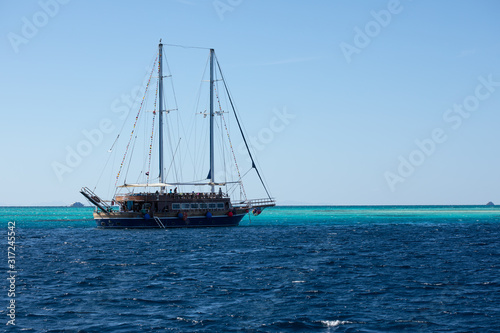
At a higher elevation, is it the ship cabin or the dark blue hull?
the ship cabin

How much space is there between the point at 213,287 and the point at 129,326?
8571 mm

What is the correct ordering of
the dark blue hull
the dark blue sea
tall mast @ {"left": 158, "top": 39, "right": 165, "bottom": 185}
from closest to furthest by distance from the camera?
1. the dark blue sea
2. the dark blue hull
3. tall mast @ {"left": 158, "top": 39, "right": 165, "bottom": 185}

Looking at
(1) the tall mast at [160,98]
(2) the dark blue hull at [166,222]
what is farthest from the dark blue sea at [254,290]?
(1) the tall mast at [160,98]

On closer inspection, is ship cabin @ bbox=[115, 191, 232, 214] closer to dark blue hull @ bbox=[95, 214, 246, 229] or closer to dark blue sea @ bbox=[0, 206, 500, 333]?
dark blue hull @ bbox=[95, 214, 246, 229]

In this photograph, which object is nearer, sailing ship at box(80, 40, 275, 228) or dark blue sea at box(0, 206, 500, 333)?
dark blue sea at box(0, 206, 500, 333)

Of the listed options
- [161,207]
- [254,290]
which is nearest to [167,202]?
[161,207]

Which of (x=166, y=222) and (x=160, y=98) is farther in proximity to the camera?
(x=160, y=98)

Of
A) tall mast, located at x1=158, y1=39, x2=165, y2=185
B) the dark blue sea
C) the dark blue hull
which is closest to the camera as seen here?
the dark blue sea

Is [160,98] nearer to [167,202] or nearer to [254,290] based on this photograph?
[167,202]

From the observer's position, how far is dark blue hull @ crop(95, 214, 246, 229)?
77.4m

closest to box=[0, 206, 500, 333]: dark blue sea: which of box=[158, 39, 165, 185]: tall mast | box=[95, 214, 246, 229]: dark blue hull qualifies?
box=[95, 214, 246, 229]: dark blue hull

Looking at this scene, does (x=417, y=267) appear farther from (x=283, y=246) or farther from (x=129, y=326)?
(x=129, y=326)

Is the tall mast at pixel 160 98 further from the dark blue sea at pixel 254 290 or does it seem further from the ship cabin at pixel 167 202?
the dark blue sea at pixel 254 290

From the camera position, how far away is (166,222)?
77750mm
